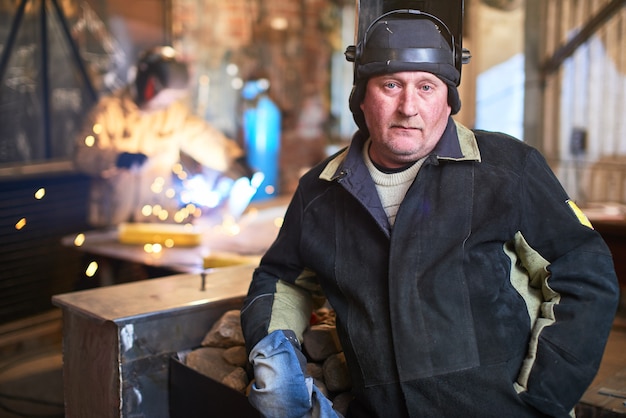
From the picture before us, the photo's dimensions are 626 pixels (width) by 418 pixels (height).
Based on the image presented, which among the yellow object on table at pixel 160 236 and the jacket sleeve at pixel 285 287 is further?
the yellow object on table at pixel 160 236

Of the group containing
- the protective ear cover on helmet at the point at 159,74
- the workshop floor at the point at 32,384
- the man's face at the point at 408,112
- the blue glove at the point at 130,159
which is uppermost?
Result: the protective ear cover on helmet at the point at 159,74

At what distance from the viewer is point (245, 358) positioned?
2383 millimetres

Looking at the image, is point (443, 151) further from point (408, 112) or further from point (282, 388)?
point (282, 388)

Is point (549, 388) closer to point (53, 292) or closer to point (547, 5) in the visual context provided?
point (53, 292)

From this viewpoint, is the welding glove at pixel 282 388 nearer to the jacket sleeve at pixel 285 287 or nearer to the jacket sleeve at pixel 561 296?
the jacket sleeve at pixel 285 287

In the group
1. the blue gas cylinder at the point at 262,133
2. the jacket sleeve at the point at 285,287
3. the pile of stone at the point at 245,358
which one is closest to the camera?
the jacket sleeve at the point at 285,287

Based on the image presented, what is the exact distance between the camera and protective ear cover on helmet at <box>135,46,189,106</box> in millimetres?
5367

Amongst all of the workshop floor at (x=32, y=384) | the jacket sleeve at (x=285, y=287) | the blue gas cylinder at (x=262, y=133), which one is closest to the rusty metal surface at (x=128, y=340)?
the jacket sleeve at (x=285, y=287)

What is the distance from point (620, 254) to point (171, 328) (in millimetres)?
2443

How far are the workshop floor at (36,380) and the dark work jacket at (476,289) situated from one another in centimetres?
135

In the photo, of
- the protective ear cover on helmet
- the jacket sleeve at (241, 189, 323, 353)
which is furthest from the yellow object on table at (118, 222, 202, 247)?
the jacket sleeve at (241, 189, 323, 353)

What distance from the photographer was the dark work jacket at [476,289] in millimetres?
1741

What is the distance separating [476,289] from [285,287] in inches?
23.7

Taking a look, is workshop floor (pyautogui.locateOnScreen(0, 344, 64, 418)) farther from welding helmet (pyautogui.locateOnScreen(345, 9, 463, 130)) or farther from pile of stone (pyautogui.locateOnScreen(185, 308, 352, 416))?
welding helmet (pyautogui.locateOnScreen(345, 9, 463, 130))
